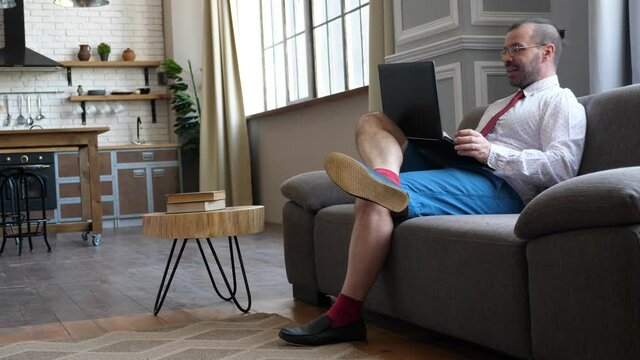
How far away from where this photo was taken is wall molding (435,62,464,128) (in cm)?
375

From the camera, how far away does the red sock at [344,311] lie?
238 cm


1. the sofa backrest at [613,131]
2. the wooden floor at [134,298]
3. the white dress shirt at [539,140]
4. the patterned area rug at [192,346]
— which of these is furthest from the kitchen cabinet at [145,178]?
the sofa backrest at [613,131]

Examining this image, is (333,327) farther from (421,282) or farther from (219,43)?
(219,43)

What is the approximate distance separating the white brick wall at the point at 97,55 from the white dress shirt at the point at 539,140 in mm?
6801

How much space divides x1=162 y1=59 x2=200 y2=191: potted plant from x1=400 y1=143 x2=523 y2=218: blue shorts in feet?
20.2

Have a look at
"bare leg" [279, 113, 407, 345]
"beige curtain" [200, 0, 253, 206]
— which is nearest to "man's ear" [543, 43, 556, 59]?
"bare leg" [279, 113, 407, 345]

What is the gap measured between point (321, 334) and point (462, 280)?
48cm

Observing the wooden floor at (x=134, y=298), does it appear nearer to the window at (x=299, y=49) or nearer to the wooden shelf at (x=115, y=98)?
the window at (x=299, y=49)

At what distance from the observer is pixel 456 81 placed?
377 cm

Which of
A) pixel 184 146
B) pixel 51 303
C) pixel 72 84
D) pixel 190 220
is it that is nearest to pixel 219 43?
pixel 184 146

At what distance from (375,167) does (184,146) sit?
6.25 m

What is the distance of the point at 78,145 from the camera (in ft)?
21.6

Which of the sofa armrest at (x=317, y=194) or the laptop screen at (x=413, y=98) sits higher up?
the laptop screen at (x=413, y=98)

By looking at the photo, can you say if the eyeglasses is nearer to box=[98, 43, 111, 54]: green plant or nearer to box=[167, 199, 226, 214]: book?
box=[167, 199, 226, 214]: book
